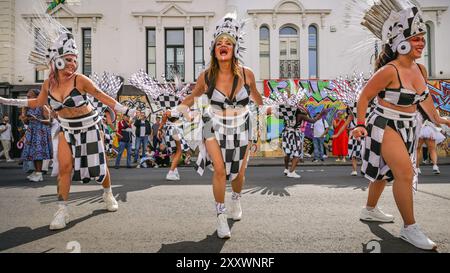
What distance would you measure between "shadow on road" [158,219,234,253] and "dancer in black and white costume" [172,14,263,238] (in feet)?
1.28

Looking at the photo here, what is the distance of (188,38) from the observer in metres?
18.5

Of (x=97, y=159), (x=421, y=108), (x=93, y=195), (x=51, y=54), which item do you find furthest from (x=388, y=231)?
(x=93, y=195)

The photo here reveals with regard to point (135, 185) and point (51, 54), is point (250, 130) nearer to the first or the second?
point (51, 54)

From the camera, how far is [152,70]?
1862 cm

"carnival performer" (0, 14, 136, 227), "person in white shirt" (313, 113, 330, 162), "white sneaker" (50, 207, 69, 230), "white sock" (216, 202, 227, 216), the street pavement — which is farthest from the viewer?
"person in white shirt" (313, 113, 330, 162)

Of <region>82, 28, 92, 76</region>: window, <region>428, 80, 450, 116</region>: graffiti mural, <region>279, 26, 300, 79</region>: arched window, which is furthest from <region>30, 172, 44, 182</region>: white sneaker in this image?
<region>428, 80, 450, 116</region>: graffiti mural

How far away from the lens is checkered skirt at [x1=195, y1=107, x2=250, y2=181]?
3.72 metres

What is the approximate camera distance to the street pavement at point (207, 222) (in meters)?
3.17

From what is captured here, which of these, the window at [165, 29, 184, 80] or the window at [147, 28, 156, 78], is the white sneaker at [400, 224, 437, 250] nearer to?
the window at [165, 29, 184, 80]

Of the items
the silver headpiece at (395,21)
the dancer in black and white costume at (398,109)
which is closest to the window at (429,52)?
the silver headpiece at (395,21)

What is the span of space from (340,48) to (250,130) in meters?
15.6

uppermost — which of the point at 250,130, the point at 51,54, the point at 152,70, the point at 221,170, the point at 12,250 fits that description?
the point at 152,70

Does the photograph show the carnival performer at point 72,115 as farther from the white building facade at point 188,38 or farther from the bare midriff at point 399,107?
the white building facade at point 188,38

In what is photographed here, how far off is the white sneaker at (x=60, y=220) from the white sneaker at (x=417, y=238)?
338 centimetres
